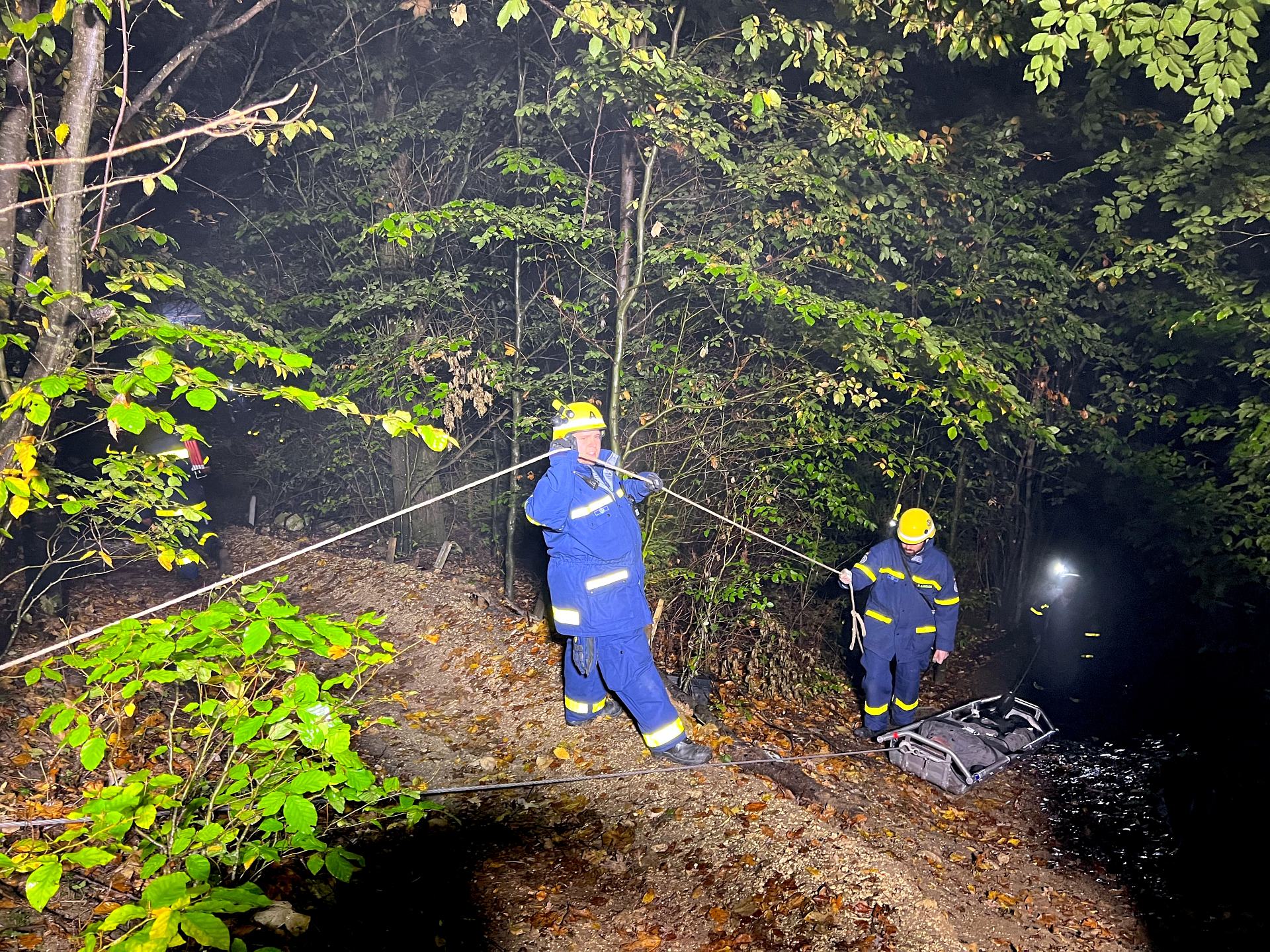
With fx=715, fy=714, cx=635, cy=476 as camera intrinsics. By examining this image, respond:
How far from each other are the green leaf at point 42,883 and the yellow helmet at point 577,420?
11.1 feet

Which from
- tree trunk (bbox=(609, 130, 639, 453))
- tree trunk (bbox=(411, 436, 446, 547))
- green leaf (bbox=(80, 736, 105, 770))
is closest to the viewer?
green leaf (bbox=(80, 736, 105, 770))

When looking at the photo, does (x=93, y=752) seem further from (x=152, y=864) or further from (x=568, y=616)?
(x=568, y=616)

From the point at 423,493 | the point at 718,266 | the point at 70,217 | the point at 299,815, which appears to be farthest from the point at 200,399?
the point at 423,493

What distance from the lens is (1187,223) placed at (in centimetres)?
641

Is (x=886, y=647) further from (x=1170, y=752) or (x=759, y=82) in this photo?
(x=759, y=82)

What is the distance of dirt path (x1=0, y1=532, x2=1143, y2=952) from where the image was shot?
11.9 ft

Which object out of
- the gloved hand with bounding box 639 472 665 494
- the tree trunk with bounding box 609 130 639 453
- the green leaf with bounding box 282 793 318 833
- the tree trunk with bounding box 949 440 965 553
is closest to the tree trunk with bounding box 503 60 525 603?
the tree trunk with bounding box 609 130 639 453

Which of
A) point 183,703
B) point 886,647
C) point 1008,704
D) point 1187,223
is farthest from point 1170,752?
point 183,703

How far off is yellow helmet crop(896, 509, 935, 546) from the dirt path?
6.11 feet

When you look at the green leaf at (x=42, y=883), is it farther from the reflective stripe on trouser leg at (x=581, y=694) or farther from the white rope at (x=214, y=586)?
the reflective stripe on trouser leg at (x=581, y=694)

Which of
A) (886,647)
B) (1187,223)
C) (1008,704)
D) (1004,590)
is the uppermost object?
(1187,223)

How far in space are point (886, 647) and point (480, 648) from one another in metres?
3.82

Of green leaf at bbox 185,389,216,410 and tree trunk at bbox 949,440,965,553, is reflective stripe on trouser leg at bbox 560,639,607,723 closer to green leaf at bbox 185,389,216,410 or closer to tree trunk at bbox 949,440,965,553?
green leaf at bbox 185,389,216,410

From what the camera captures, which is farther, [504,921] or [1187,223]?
[1187,223]
